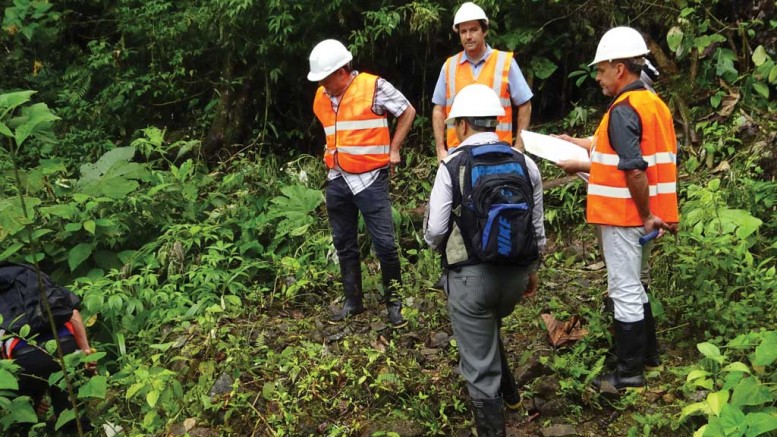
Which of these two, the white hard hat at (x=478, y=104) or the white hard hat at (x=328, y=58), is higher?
the white hard hat at (x=328, y=58)

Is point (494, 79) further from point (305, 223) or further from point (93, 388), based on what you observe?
point (93, 388)

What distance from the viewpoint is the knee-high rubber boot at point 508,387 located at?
153 inches

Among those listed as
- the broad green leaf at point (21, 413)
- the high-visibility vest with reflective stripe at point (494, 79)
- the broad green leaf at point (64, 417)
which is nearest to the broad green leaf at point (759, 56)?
the high-visibility vest with reflective stripe at point (494, 79)

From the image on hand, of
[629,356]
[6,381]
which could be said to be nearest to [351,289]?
[629,356]

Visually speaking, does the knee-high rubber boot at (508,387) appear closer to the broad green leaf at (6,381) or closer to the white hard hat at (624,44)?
the white hard hat at (624,44)

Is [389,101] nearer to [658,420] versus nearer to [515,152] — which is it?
[515,152]

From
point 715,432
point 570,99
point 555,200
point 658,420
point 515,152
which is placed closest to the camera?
point 715,432

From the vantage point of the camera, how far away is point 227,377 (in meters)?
4.60

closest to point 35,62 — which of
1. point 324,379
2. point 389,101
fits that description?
point 389,101

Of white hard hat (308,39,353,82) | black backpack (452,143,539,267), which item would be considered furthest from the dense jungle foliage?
white hard hat (308,39,353,82)

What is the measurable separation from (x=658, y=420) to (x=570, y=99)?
4.94 meters

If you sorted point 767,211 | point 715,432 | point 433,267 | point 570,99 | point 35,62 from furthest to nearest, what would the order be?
point 35,62 → point 570,99 → point 433,267 → point 767,211 → point 715,432

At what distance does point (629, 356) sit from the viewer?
3.98 metres

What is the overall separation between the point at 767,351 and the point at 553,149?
5.59ft
